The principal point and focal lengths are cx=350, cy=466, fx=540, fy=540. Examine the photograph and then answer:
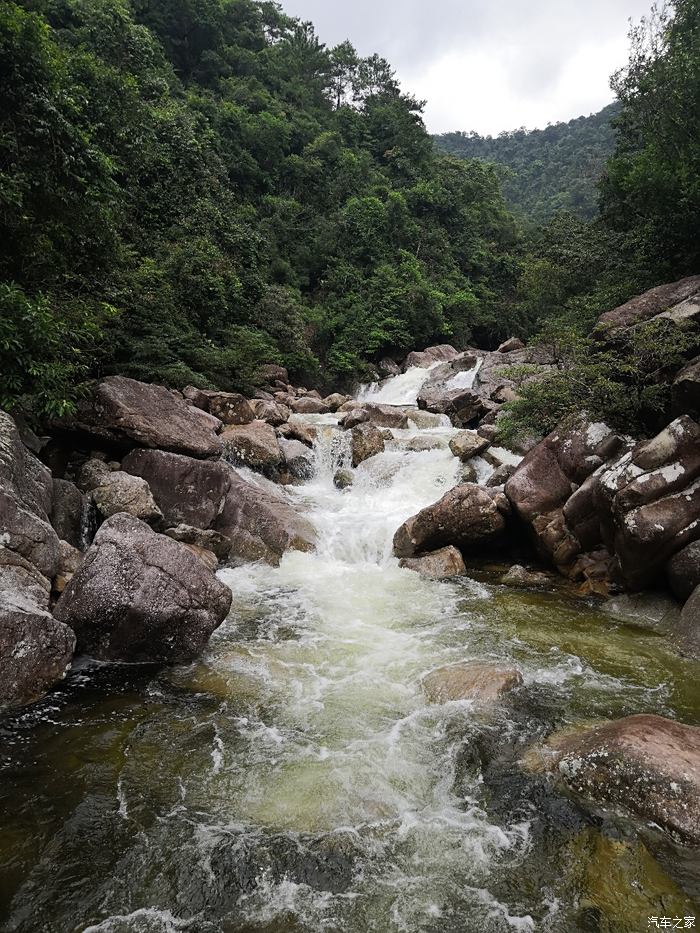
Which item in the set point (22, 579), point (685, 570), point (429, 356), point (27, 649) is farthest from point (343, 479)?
point (429, 356)

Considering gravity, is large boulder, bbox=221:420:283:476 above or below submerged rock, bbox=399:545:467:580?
above

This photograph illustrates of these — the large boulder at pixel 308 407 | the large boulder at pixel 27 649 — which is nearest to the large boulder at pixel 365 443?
the large boulder at pixel 308 407

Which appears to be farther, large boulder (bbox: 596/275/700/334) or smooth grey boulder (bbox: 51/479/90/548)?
large boulder (bbox: 596/275/700/334)

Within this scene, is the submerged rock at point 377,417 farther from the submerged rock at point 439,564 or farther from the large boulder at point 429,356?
the large boulder at point 429,356

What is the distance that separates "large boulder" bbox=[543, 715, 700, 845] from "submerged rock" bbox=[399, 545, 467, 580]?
618 centimetres

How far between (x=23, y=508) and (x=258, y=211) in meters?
35.6

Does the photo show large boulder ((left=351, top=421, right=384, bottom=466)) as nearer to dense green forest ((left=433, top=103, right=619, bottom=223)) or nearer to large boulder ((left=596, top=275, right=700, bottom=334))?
large boulder ((left=596, top=275, right=700, bottom=334))

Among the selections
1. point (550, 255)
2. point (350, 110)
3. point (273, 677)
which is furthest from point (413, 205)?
point (273, 677)

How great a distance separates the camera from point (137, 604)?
7258 mm

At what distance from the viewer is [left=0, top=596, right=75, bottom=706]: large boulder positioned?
6000mm

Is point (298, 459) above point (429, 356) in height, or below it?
below

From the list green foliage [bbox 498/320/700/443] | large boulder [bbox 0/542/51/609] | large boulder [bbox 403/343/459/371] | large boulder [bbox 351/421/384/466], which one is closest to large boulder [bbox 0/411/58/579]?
large boulder [bbox 0/542/51/609]

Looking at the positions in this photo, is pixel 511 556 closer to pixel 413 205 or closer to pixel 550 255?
pixel 550 255

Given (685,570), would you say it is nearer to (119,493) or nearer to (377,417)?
(119,493)
